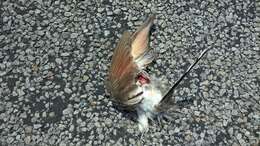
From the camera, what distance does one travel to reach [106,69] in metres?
2.92

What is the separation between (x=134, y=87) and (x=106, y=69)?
317mm

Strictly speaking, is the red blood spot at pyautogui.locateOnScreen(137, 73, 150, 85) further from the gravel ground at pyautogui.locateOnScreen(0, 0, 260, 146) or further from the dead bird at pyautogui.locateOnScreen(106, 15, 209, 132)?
the gravel ground at pyautogui.locateOnScreen(0, 0, 260, 146)

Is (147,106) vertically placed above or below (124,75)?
Result: below

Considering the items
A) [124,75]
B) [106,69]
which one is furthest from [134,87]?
[106,69]

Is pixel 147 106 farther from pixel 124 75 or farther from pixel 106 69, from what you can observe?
pixel 106 69

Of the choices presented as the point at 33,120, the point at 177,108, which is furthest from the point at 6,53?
the point at 177,108

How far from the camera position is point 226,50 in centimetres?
299

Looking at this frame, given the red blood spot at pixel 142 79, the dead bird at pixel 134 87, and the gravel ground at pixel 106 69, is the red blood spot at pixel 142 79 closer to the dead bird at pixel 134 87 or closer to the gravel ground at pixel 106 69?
the dead bird at pixel 134 87

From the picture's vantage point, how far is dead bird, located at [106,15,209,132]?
2.66m

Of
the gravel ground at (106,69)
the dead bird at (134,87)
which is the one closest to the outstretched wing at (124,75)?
the dead bird at (134,87)

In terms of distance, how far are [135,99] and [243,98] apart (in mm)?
632

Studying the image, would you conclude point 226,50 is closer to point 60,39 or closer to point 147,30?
point 147,30

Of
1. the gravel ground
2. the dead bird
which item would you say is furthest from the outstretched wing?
the gravel ground

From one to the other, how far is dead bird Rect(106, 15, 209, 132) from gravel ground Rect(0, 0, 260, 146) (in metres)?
0.07
